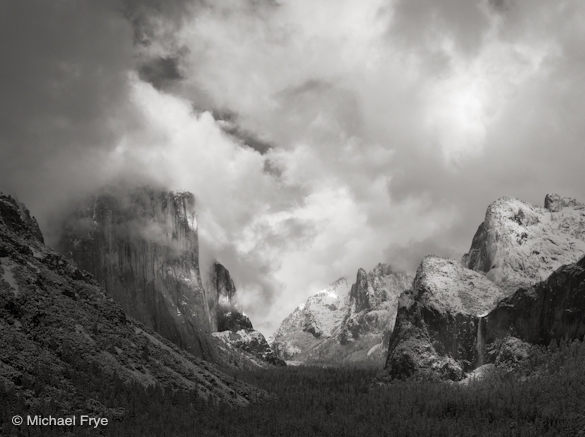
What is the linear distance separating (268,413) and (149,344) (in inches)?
1225

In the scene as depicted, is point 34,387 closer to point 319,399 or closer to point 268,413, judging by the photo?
point 268,413

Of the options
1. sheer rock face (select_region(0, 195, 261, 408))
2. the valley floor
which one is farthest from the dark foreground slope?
the valley floor

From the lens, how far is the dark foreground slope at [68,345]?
327 feet

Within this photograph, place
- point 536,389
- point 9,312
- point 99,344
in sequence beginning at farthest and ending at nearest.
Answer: point 536,389, point 99,344, point 9,312

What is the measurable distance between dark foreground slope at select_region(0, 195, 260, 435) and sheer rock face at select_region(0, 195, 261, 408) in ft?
0.60

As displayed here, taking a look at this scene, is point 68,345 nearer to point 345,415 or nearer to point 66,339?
point 66,339

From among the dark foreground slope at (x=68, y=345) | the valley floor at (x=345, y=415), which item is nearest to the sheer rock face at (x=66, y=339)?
the dark foreground slope at (x=68, y=345)

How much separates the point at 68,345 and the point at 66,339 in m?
1.80

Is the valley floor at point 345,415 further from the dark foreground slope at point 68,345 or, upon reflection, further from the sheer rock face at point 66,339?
the sheer rock face at point 66,339

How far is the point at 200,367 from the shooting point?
161875 millimetres

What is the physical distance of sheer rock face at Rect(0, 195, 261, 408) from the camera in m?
101

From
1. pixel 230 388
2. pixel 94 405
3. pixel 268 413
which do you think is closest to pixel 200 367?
pixel 230 388

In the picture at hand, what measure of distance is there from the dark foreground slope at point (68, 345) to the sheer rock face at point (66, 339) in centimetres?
18

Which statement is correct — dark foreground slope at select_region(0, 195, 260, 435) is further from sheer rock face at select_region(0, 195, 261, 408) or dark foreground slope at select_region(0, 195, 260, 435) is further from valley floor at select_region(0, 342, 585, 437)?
valley floor at select_region(0, 342, 585, 437)
